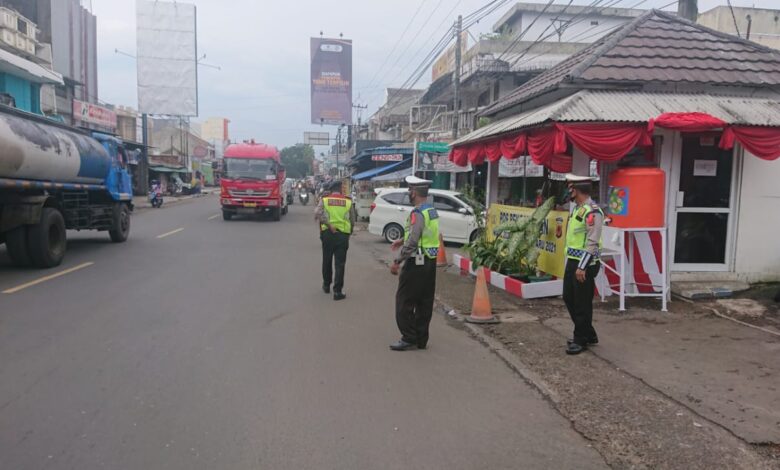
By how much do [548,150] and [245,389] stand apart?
5.37 metres

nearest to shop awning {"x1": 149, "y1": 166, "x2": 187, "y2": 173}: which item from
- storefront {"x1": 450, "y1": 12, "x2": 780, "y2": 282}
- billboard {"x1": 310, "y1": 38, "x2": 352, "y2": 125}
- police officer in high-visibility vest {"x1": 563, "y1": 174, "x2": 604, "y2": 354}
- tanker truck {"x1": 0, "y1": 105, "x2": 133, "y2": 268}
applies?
billboard {"x1": 310, "y1": 38, "x2": 352, "y2": 125}

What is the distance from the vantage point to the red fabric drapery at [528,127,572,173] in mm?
8070

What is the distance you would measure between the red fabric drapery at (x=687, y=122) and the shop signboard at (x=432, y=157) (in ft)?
36.8

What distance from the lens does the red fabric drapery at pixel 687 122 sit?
7660 mm

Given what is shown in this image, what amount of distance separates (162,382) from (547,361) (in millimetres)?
3505

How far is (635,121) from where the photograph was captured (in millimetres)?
7867

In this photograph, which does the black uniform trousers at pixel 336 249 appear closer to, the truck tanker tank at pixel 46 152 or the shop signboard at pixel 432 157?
the truck tanker tank at pixel 46 152

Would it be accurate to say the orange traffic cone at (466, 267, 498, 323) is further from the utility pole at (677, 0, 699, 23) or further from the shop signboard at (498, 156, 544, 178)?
the utility pole at (677, 0, 699, 23)

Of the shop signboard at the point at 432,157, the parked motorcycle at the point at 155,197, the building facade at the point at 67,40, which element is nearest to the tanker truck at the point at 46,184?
the shop signboard at the point at 432,157

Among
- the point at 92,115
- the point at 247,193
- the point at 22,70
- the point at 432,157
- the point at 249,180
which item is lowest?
the point at 247,193

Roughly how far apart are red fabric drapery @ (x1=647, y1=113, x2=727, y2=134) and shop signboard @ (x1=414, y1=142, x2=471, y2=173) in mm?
11205

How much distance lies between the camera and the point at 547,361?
5844 mm

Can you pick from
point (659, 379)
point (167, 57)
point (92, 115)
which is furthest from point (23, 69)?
point (659, 379)

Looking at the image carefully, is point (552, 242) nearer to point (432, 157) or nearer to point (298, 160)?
point (432, 157)
